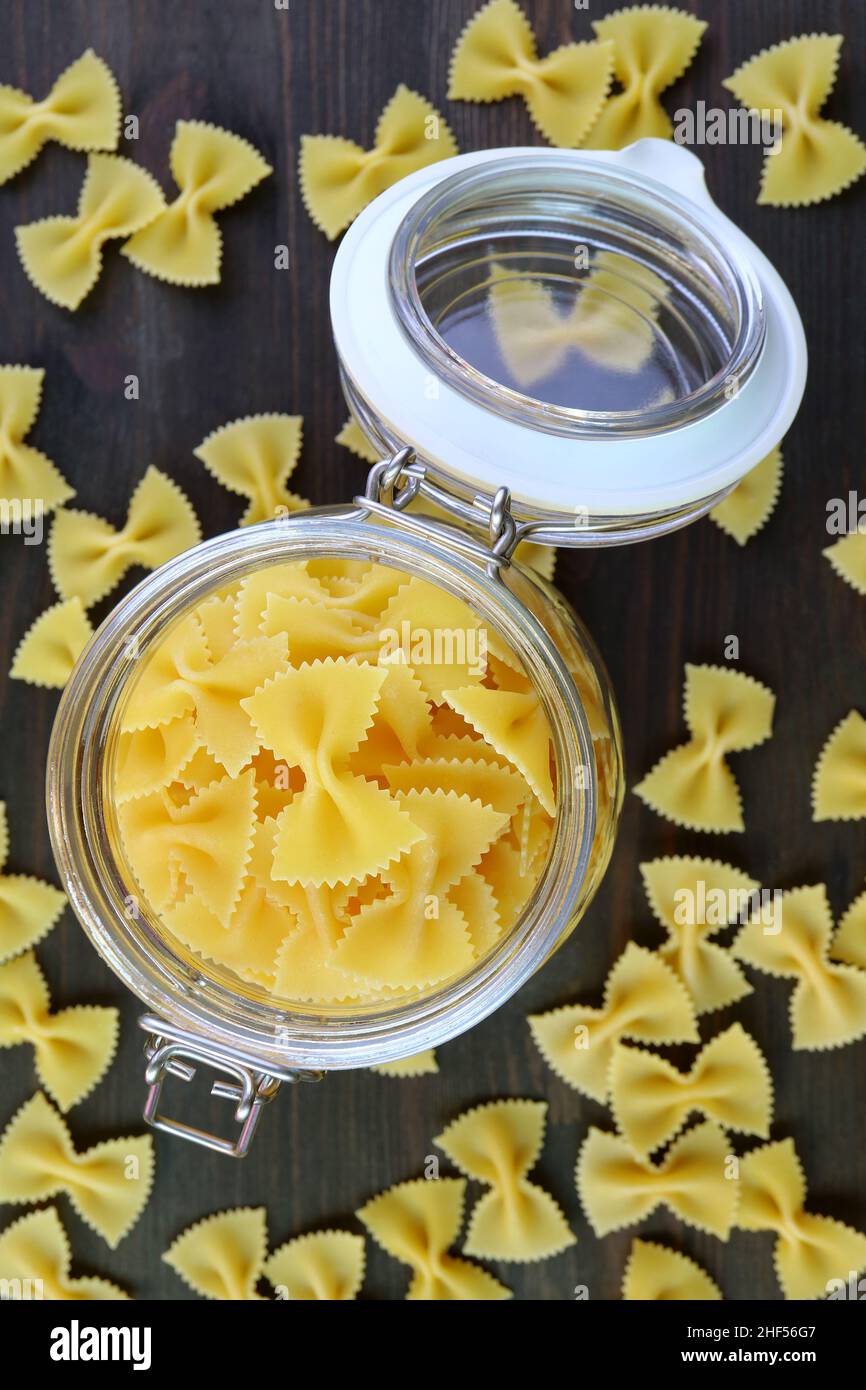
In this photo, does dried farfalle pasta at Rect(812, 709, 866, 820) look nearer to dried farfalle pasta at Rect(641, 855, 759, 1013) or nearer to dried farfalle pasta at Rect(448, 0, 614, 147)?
dried farfalle pasta at Rect(641, 855, 759, 1013)

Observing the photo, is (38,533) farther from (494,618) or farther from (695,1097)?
(695,1097)

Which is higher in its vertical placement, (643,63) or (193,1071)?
(643,63)

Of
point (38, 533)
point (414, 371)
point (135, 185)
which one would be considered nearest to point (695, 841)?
point (414, 371)

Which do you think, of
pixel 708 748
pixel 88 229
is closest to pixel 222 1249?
pixel 708 748

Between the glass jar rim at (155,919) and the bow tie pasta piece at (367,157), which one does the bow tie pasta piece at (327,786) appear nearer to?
the glass jar rim at (155,919)

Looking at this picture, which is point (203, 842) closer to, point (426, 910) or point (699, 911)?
point (426, 910)

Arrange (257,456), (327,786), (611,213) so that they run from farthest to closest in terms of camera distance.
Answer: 1. (257,456)
2. (611,213)
3. (327,786)

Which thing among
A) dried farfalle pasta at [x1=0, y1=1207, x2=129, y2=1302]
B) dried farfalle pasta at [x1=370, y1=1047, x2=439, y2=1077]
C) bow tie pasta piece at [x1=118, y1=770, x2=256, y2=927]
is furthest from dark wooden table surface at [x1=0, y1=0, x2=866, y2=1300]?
bow tie pasta piece at [x1=118, y1=770, x2=256, y2=927]

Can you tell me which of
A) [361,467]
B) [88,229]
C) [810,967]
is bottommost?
[810,967]
